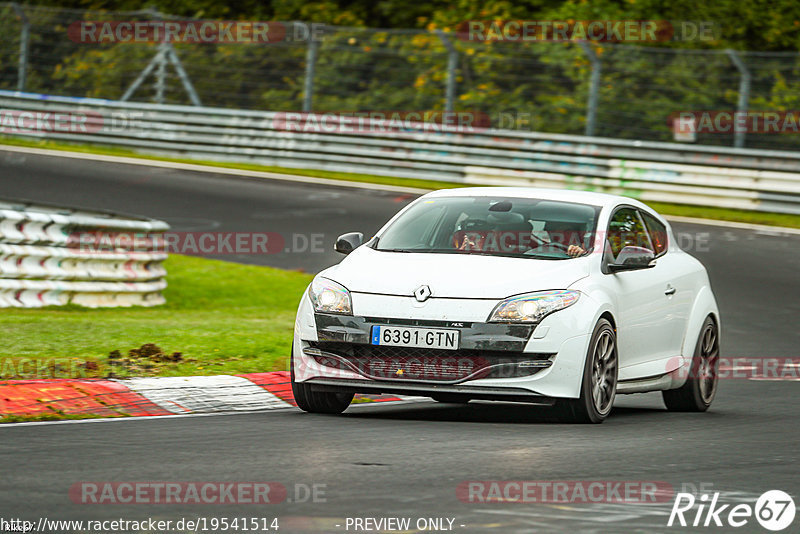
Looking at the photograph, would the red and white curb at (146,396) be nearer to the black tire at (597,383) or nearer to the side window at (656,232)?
the black tire at (597,383)

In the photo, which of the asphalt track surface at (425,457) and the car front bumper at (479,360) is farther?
the car front bumper at (479,360)

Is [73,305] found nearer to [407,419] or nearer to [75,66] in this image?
[407,419]

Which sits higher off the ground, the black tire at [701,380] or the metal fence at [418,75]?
the metal fence at [418,75]

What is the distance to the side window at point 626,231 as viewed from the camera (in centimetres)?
994

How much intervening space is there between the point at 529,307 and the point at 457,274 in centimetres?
50

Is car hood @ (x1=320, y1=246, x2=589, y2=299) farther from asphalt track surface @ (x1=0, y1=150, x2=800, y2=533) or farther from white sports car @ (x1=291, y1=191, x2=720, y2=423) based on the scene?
asphalt track surface @ (x1=0, y1=150, x2=800, y2=533)

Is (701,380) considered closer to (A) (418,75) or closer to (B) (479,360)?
(B) (479,360)

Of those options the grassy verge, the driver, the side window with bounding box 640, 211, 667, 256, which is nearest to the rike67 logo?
the driver

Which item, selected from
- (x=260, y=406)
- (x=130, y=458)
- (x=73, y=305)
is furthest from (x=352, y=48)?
(x=130, y=458)

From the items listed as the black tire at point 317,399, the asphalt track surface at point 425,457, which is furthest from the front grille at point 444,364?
the black tire at point 317,399

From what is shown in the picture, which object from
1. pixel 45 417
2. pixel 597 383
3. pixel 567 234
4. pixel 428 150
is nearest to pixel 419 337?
pixel 597 383

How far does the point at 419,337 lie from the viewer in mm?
8648

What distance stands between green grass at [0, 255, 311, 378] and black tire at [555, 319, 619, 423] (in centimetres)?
289

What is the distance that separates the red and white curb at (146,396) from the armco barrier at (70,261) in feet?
17.4
